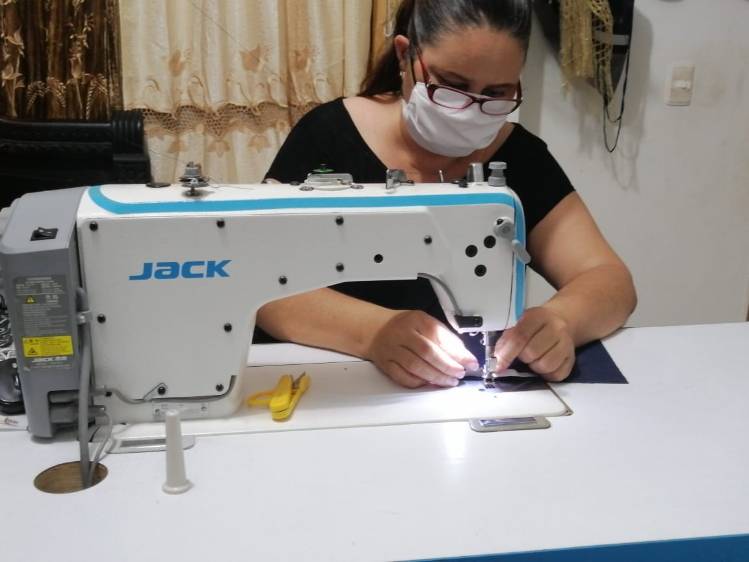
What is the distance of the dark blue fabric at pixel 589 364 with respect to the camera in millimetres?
1135

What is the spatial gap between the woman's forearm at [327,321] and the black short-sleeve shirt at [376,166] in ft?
0.61

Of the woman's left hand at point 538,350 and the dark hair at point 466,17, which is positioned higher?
the dark hair at point 466,17

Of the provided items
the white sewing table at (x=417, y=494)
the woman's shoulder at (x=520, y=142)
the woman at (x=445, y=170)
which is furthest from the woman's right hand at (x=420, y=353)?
the woman's shoulder at (x=520, y=142)

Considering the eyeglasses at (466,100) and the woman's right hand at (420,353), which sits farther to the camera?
the eyeglasses at (466,100)

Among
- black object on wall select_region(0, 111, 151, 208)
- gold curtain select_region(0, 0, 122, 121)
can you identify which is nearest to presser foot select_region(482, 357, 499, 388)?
black object on wall select_region(0, 111, 151, 208)

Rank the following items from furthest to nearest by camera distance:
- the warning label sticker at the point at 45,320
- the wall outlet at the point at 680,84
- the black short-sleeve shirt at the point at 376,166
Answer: the wall outlet at the point at 680,84
the black short-sleeve shirt at the point at 376,166
the warning label sticker at the point at 45,320

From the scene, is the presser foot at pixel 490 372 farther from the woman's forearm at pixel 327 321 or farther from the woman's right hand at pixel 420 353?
the woman's forearm at pixel 327 321

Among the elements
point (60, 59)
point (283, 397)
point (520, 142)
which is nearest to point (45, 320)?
point (283, 397)

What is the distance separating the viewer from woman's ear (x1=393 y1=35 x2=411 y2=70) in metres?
1.38

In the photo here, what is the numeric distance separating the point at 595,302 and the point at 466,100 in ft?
1.36

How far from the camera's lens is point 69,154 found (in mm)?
1720

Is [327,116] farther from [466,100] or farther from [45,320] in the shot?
[45,320]

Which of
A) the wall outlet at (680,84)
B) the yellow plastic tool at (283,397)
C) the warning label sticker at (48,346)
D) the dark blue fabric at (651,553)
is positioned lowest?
the dark blue fabric at (651,553)

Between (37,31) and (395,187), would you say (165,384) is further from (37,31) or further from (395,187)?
(37,31)
